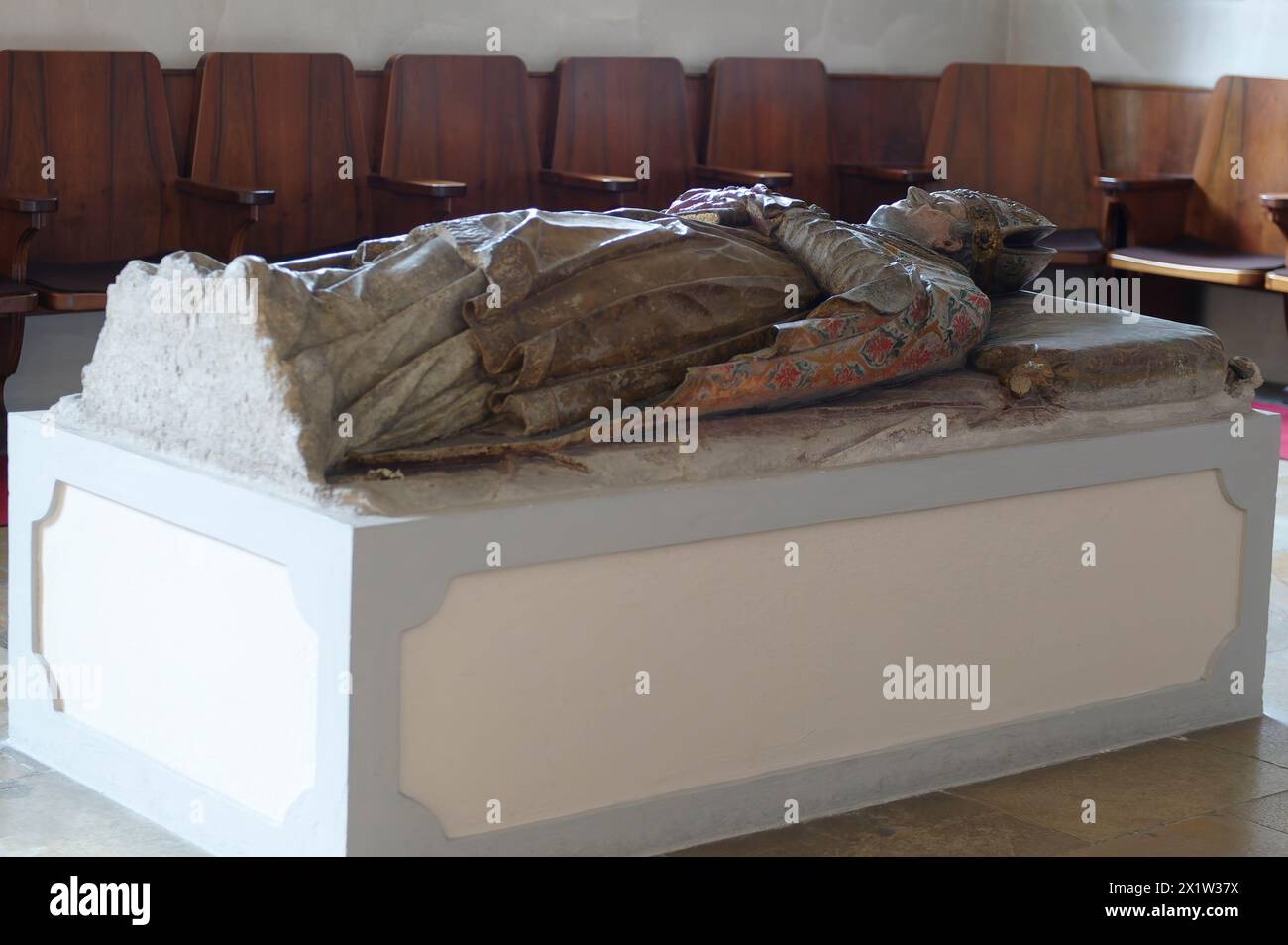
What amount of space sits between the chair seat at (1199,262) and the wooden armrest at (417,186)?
2.64 m

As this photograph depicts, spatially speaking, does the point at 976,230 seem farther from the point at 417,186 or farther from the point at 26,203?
the point at 26,203

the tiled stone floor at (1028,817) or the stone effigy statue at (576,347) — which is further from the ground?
the stone effigy statue at (576,347)

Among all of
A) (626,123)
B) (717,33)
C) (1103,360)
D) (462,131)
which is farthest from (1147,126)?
(1103,360)

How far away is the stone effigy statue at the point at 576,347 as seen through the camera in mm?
2492

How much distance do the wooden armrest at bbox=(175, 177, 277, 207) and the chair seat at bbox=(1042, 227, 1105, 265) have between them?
9.66ft

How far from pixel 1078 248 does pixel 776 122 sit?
1272mm

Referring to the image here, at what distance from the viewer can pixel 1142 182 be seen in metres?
6.48

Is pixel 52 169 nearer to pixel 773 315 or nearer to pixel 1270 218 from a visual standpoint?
pixel 773 315

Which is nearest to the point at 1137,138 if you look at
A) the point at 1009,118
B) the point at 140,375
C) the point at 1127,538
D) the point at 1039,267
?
the point at 1009,118

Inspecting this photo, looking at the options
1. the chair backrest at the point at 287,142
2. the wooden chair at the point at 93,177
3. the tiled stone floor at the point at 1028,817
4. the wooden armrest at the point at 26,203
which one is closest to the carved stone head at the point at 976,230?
the tiled stone floor at the point at 1028,817

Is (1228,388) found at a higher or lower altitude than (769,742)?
higher

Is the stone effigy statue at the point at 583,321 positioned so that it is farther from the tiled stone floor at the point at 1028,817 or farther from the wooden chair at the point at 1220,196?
the wooden chair at the point at 1220,196

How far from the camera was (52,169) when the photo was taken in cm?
503

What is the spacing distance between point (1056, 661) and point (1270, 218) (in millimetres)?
3734
